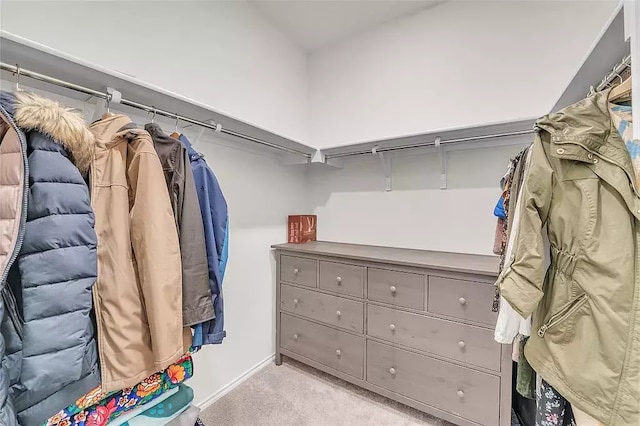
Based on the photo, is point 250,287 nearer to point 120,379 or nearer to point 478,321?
point 120,379

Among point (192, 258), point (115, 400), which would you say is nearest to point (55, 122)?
point (192, 258)

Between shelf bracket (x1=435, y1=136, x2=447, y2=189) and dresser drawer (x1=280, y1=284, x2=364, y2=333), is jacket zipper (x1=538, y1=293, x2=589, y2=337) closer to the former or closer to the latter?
dresser drawer (x1=280, y1=284, x2=364, y2=333)

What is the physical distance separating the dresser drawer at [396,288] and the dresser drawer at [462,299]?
2.6 inches

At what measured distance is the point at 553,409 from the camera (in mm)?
903

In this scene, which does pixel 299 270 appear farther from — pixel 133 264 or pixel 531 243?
pixel 531 243

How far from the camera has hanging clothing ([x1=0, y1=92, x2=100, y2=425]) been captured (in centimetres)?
72

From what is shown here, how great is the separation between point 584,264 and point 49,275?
4.98 ft

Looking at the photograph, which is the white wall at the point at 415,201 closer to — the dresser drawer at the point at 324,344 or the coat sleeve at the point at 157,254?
the dresser drawer at the point at 324,344

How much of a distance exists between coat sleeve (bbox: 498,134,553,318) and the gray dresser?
568 millimetres

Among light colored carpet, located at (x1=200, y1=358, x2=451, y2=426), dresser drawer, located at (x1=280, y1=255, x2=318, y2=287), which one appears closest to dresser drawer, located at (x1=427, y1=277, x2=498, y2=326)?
light colored carpet, located at (x1=200, y1=358, x2=451, y2=426)

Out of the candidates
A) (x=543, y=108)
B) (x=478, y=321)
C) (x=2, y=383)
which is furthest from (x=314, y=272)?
(x=543, y=108)

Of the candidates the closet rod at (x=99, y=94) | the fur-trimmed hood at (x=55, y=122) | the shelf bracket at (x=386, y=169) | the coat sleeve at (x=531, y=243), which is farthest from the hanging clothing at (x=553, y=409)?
the closet rod at (x=99, y=94)

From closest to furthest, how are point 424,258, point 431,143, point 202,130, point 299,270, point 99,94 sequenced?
point 99,94 < point 202,130 < point 424,258 < point 431,143 < point 299,270

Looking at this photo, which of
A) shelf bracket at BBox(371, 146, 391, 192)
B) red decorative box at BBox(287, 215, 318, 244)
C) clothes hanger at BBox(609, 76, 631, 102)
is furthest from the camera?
red decorative box at BBox(287, 215, 318, 244)
